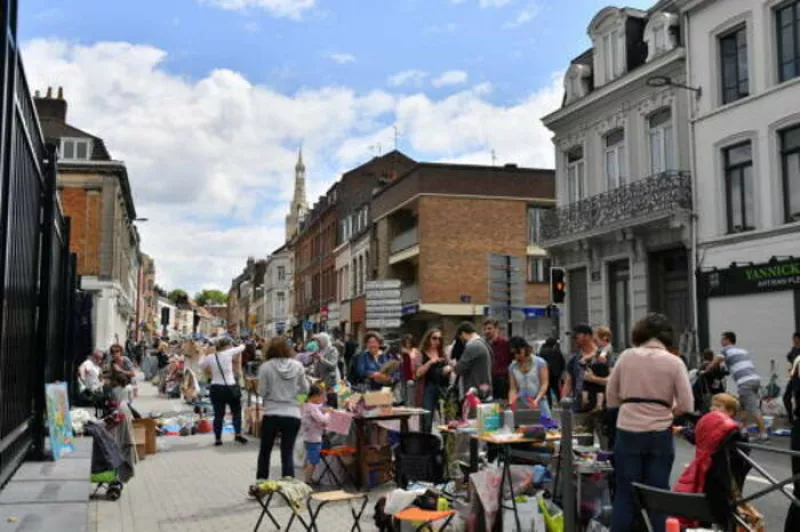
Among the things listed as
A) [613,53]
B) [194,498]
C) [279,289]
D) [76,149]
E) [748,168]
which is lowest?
[194,498]

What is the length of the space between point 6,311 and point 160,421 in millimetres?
10880

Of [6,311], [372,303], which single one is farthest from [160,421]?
[6,311]

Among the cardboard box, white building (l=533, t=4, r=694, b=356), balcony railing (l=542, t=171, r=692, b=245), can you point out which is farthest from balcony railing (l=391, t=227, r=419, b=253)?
the cardboard box

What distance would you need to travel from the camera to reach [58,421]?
8109 millimetres

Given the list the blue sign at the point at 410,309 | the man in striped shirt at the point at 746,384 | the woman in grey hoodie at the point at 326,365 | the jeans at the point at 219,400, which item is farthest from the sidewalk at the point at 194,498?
the blue sign at the point at 410,309

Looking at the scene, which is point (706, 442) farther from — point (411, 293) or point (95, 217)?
point (95, 217)

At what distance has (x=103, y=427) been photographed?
930 centimetres

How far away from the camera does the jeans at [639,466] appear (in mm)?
6234

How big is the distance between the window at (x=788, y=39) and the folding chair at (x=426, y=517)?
51.8 ft

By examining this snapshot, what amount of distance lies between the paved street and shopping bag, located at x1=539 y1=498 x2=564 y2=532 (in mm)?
2115

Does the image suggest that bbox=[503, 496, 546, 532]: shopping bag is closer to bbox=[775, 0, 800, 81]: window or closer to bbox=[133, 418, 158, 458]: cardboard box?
bbox=[133, 418, 158, 458]: cardboard box

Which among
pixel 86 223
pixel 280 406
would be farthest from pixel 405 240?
pixel 280 406

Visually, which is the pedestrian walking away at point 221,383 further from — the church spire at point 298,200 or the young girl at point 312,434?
the church spire at point 298,200

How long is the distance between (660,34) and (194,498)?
1868cm
